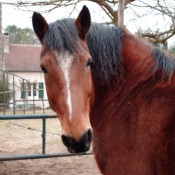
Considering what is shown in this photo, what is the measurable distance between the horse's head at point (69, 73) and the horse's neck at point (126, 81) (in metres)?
0.26

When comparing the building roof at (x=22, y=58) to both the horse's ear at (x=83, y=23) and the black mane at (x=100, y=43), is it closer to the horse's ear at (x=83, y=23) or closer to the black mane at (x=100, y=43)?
the black mane at (x=100, y=43)

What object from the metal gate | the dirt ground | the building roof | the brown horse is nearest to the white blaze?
the brown horse

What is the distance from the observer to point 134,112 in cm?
256

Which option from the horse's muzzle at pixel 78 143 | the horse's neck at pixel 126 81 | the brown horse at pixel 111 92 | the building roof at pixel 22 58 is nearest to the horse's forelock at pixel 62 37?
the brown horse at pixel 111 92

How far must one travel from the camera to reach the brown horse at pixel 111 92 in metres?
2.25

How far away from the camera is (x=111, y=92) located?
2.72 meters

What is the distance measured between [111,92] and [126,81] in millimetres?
179

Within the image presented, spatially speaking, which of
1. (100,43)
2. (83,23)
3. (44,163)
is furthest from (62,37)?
(44,163)

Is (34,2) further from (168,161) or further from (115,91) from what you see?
(168,161)

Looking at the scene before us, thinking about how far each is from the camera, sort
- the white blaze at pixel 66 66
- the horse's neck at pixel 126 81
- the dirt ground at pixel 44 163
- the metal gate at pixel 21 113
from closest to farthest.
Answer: the white blaze at pixel 66 66
the horse's neck at pixel 126 81
the metal gate at pixel 21 113
the dirt ground at pixel 44 163

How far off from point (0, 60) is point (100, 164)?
711 inches

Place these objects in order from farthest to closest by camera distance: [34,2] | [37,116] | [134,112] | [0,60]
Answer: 1. [0,60]
2. [34,2]
3. [37,116]
4. [134,112]

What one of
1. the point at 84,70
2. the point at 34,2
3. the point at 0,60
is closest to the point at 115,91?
the point at 84,70

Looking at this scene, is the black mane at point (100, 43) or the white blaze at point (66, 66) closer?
the white blaze at point (66, 66)
